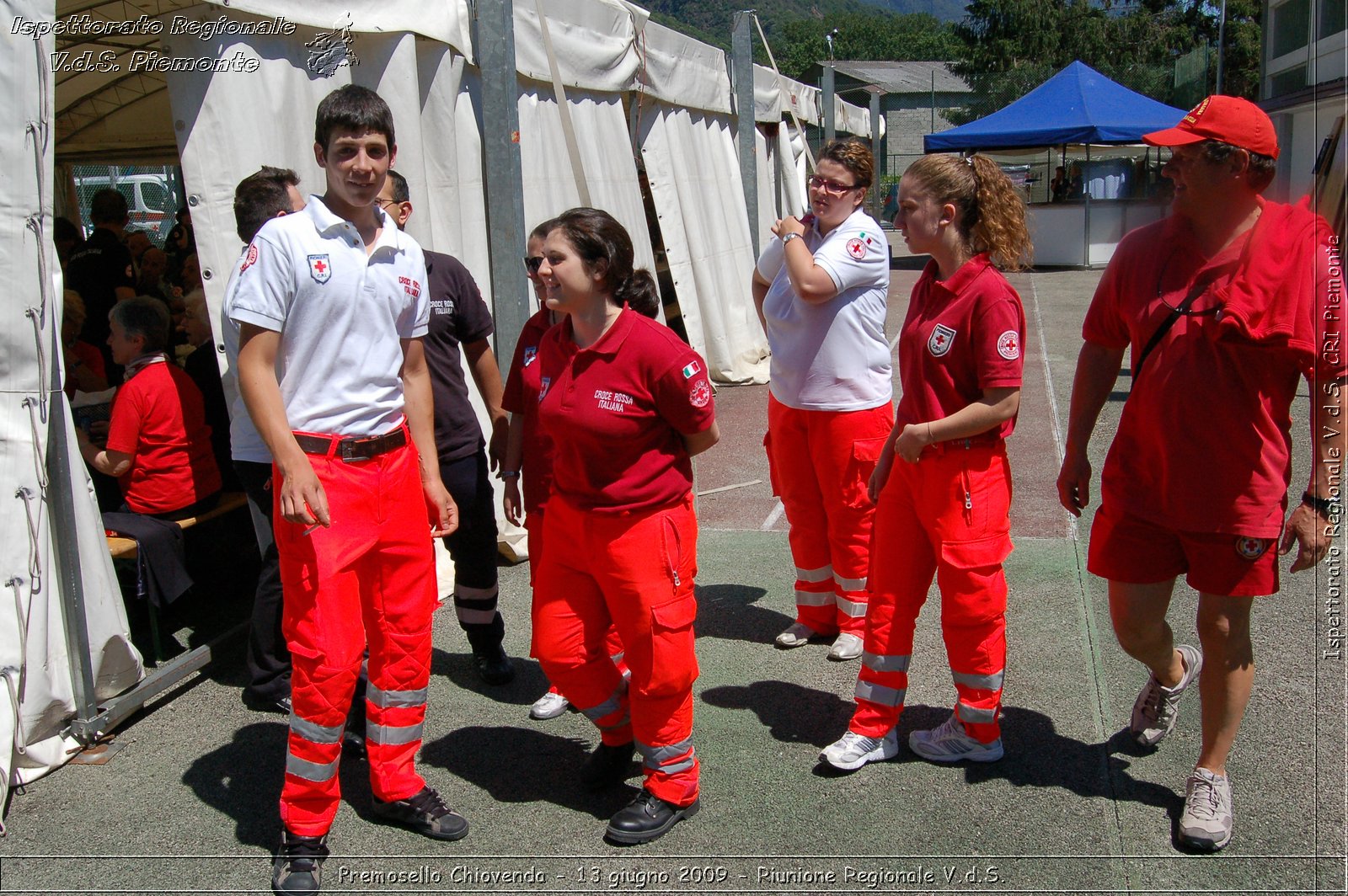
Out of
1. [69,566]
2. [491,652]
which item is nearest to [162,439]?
[69,566]

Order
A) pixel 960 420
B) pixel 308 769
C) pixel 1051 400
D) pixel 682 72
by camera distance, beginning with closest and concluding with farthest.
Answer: pixel 308 769, pixel 960 420, pixel 1051 400, pixel 682 72

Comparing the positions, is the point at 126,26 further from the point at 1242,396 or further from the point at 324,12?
the point at 1242,396

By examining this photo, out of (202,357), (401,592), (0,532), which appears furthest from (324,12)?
(401,592)

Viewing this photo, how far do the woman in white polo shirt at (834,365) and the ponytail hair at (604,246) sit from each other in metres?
1.04

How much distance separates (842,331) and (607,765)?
71.2 inches

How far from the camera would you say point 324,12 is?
4457mm

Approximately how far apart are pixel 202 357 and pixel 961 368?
3350 millimetres

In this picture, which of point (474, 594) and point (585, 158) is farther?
point (585, 158)

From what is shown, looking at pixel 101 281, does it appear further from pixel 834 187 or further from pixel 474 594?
pixel 834 187

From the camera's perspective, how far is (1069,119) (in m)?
18.3

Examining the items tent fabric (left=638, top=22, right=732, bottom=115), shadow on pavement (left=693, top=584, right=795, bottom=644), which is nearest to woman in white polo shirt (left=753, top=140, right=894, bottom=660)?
shadow on pavement (left=693, top=584, right=795, bottom=644)

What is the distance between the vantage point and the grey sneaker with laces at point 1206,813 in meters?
2.84

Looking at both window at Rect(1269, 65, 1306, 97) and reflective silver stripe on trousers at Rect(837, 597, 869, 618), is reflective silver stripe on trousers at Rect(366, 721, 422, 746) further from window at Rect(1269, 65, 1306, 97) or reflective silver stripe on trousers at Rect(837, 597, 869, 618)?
window at Rect(1269, 65, 1306, 97)

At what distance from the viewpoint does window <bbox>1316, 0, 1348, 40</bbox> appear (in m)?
2.59
